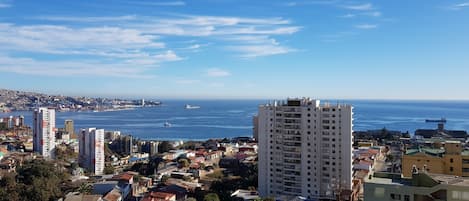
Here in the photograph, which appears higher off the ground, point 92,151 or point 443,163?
point 443,163

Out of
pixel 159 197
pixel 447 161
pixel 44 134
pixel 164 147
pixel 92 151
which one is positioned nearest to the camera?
pixel 447 161

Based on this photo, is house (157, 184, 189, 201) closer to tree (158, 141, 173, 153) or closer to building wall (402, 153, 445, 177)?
building wall (402, 153, 445, 177)

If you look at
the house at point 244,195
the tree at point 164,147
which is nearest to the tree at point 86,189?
the house at point 244,195

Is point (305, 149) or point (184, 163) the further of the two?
point (184, 163)

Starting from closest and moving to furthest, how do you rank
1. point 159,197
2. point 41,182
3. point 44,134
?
1. point 159,197
2. point 41,182
3. point 44,134

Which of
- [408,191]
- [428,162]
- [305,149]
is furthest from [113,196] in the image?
[408,191]

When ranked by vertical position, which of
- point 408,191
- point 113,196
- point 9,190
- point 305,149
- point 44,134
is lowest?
point 113,196

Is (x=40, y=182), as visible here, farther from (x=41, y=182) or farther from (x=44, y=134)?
(x=44, y=134)
